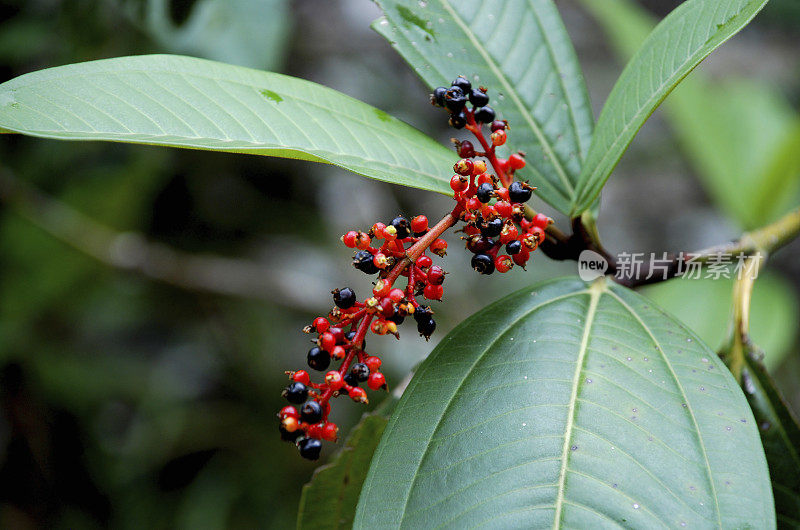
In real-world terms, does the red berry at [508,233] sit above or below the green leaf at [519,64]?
below

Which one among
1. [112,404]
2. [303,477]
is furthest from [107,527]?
[303,477]

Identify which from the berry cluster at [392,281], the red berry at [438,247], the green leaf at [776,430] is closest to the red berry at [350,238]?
the berry cluster at [392,281]

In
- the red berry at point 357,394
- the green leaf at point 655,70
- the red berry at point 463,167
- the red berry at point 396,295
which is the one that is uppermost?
the green leaf at point 655,70

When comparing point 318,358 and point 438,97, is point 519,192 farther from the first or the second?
point 318,358

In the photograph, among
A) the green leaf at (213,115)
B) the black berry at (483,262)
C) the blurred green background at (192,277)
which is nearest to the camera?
the green leaf at (213,115)

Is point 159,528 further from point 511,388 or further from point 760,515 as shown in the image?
point 760,515

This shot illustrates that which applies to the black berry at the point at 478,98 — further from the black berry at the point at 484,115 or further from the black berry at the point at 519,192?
the black berry at the point at 519,192

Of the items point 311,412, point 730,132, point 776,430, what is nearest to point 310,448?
point 311,412
